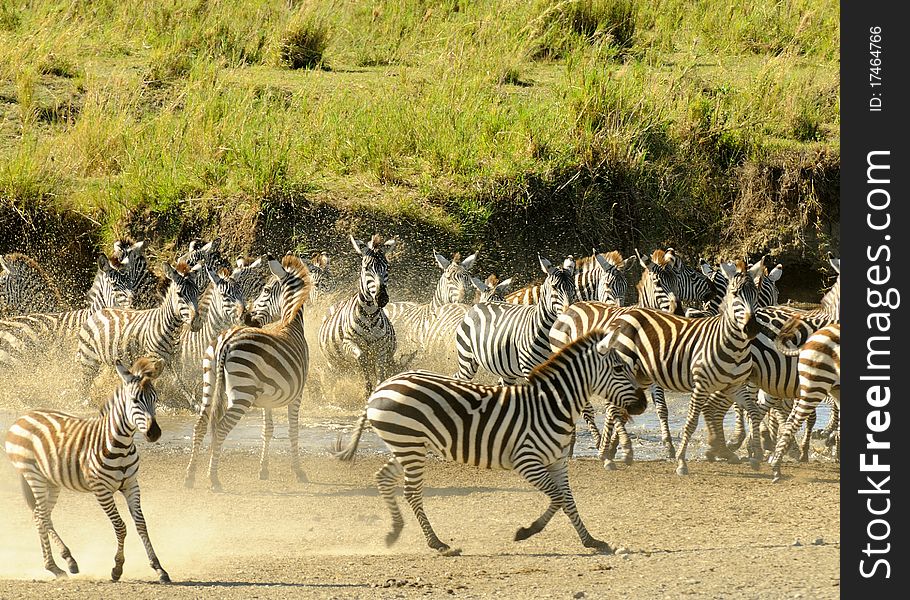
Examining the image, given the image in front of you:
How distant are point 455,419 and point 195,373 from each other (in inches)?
203

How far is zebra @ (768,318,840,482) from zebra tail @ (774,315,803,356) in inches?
9.2

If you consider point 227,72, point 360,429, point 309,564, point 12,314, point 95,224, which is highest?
point 227,72

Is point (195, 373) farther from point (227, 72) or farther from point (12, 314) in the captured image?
point (227, 72)

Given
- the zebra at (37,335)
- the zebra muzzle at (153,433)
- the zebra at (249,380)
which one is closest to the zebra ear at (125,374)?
the zebra muzzle at (153,433)

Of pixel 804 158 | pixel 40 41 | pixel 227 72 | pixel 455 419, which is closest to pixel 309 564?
pixel 455 419

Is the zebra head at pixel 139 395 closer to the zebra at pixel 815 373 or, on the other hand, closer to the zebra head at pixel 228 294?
the zebra head at pixel 228 294

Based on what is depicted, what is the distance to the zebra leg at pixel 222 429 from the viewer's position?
9.35 metres

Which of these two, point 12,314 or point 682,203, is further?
point 682,203

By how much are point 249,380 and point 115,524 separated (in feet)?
8.20

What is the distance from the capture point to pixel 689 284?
1342 cm

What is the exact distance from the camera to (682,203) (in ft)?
54.9

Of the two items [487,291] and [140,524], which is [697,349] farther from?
[140,524]

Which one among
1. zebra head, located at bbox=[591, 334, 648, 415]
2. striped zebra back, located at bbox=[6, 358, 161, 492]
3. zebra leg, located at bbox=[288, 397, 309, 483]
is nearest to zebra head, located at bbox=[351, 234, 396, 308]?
zebra leg, located at bbox=[288, 397, 309, 483]

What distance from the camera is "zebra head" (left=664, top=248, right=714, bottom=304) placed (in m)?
13.3
